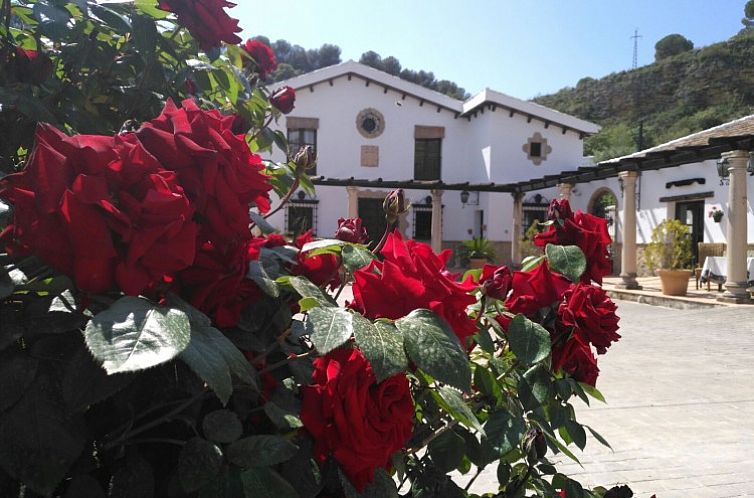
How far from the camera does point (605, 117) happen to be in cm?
4850

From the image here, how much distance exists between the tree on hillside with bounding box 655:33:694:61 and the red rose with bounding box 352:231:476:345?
6716 cm

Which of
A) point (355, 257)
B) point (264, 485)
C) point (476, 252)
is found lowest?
point (476, 252)

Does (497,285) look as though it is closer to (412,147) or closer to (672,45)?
(412,147)

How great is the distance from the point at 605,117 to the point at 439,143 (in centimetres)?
3332

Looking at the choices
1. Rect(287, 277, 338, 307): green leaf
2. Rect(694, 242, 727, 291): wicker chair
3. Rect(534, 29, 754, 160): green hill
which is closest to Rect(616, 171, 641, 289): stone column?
Rect(694, 242, 727, 291): wicker chair

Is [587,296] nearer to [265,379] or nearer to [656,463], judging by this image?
[265,379]

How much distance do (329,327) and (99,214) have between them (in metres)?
0.24

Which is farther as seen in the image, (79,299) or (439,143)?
(439,143)

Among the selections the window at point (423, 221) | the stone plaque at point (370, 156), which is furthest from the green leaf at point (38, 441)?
the stone plaque at point (370, 156)

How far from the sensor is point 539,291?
3.35 ft

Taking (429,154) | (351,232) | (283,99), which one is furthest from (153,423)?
(429,154)

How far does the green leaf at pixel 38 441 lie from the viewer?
1.61 ft

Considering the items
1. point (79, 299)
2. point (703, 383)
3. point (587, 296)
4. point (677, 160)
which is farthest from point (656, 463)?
point (677, 160)

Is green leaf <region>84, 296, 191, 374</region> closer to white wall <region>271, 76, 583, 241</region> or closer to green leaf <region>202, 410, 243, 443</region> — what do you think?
green leaf <region>202, 410, 243, 443</region>
